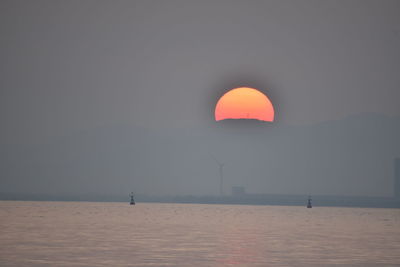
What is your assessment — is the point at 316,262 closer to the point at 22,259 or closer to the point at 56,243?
the point at 22,259

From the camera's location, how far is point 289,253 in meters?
38.5

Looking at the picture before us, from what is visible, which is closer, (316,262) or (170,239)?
(316,262)

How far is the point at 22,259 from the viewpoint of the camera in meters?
33.4

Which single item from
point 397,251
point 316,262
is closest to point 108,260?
point 316,262

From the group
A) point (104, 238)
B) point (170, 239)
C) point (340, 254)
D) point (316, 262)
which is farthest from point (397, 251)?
point (104, 238)

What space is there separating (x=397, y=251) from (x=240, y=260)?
33.5ft

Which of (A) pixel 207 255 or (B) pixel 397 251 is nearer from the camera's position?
(A) pixel 207 255

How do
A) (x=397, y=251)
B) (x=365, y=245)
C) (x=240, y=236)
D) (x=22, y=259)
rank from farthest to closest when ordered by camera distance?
(x=240, y=236) → (x=365, y=245) → (x=397, y=251) → (x=22, y=259)

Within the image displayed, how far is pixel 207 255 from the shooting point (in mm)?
36500

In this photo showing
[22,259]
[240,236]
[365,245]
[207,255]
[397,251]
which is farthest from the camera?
[240,236]

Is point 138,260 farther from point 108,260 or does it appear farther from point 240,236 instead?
point 240,236

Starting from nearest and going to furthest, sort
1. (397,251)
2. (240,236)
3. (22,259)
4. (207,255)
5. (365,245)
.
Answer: (22,259) < (207,255) < (397,251) < (365,245) < (240,236)

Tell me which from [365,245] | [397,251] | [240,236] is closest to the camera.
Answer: [397,251]

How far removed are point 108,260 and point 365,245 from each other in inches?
666
